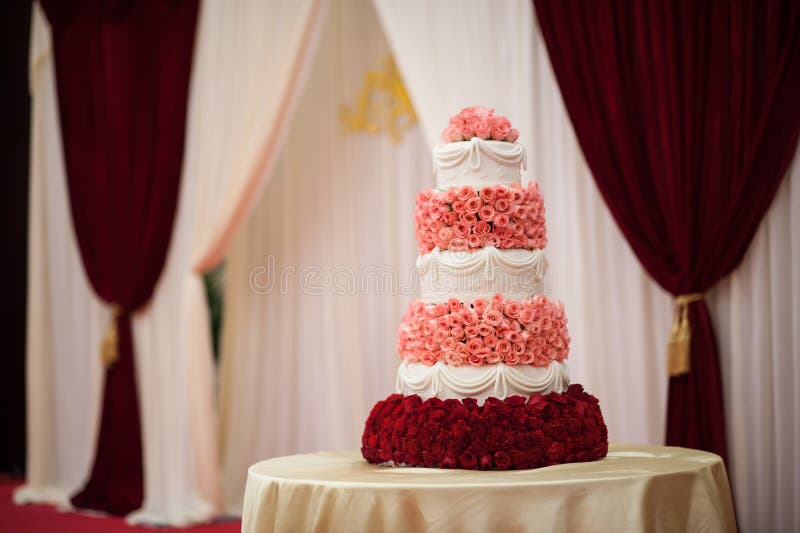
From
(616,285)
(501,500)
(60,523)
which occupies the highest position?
(616,285)

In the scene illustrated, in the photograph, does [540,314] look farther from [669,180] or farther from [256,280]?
[256,280]

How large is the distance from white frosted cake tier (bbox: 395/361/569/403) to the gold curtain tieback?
349 cm

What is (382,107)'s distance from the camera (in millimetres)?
6062

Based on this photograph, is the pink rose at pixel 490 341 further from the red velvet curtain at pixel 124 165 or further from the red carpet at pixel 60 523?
the red velvet curtain at pixel 124 165

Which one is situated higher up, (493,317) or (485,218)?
(485,218)

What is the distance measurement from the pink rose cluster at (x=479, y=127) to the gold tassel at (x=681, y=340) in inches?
52.1

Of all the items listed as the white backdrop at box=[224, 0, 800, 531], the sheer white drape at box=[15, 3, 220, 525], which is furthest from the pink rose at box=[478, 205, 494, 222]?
the sheer white drape at box=[15, 3, 220, 525]

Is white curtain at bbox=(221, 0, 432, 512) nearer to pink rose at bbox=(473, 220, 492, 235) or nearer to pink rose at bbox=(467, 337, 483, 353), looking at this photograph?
pink rose at bbox=(473, 220, 492, 235)

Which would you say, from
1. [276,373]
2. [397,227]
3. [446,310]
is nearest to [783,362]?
[446,310]

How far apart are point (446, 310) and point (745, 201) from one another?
5.41ft

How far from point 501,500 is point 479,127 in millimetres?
1381

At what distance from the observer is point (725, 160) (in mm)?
4289

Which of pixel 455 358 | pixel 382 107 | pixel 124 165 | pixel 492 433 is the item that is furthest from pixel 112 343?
pixel 492 433

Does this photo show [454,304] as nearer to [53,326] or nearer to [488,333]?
[488,333]
